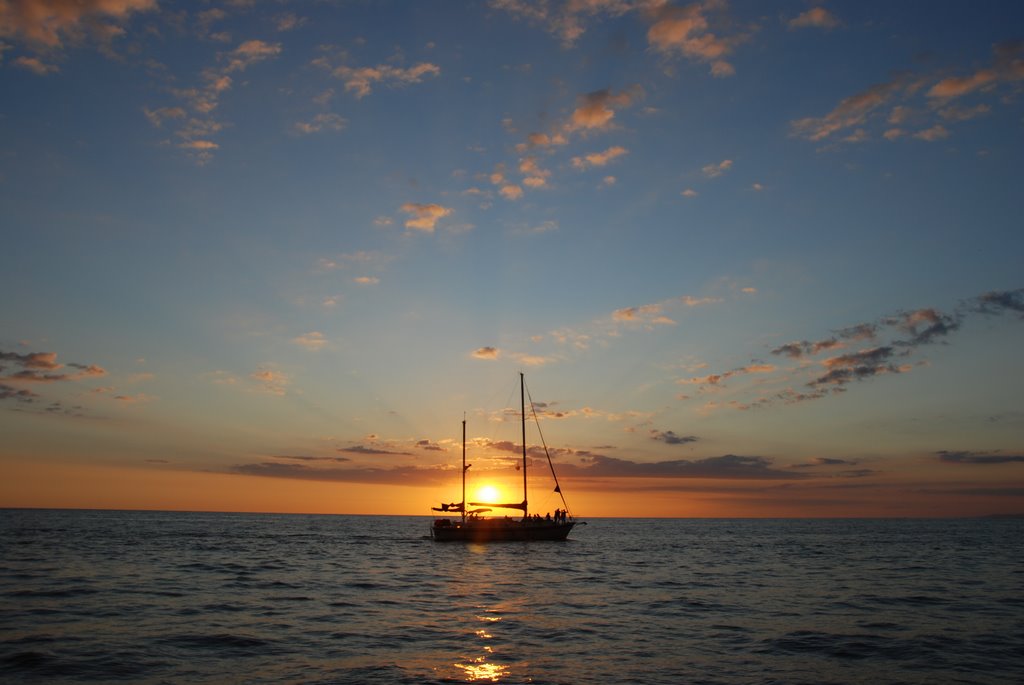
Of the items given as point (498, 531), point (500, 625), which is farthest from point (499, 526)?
point (500, 625)

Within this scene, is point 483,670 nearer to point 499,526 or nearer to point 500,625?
point 500,625

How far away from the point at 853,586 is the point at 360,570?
40306 mm

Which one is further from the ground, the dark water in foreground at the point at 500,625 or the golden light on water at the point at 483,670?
the golden light on water at the point at 483,670

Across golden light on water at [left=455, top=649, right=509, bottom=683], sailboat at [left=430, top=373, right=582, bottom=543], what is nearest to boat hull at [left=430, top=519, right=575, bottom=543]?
sailboat at [left=430, top=373, right=582, bottom=543]

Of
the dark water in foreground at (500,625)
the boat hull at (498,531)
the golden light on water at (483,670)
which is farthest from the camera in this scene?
the boat hull at (498,531)

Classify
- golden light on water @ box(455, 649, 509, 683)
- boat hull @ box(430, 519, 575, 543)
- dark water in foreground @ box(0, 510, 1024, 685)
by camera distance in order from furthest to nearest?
boat hull @ box(430, 519, 575, 543), dark water in foreground @ box(0, 510, 1024, 685), golden light on water @ box(455, 649, 509, 683)

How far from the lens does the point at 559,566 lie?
226ft

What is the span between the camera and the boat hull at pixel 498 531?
98062 mm

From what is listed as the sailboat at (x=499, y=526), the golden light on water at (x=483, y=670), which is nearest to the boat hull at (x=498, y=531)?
the sailboat at (x=499, y=526)

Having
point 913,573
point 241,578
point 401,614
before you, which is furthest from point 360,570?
point 913,573

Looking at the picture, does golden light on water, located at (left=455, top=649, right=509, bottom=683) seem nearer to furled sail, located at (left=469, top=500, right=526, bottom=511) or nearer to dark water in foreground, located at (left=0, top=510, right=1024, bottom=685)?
dark water in foreground, located at (left=0, top=510, right=1024, bottom=685)

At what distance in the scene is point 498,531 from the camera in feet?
322

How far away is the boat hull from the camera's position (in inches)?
3861

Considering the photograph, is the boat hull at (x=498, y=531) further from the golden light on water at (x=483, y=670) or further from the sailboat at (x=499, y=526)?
the golden light on water at (x=483, y=670)
